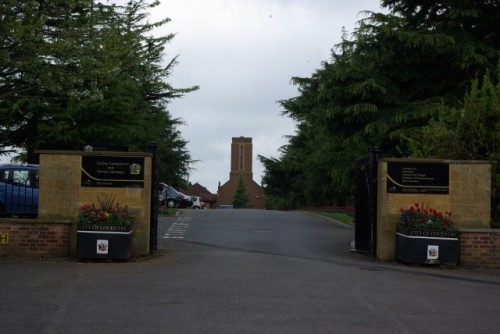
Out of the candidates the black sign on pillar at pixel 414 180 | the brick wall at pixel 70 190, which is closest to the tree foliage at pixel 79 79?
the brick wall at pixel 70 190

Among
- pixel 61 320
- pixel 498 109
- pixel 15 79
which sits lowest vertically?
pixel 61 320

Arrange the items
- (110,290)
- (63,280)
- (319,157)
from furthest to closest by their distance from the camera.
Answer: (319,157) → (63,280) → (110,290)

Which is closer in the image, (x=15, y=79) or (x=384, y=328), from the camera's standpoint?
(x=384, y=328)

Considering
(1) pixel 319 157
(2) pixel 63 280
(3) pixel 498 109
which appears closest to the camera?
(2) pixel 63 280

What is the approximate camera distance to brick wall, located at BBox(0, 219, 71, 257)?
44.3 feet

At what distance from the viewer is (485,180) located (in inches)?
567

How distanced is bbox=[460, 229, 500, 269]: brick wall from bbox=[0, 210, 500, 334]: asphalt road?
1.33ft

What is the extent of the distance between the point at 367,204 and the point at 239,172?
378 ft

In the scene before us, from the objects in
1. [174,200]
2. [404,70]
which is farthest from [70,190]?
[174,200]

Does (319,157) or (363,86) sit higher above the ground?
(363,86)

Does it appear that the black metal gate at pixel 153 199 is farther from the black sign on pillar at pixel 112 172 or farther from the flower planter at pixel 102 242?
the flower planter at pixel 102 242

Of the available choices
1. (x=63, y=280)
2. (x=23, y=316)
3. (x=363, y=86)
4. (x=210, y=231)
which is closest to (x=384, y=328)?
(x=23, y=316)

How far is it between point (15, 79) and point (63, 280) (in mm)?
11966

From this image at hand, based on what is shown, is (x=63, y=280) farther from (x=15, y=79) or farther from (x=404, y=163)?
(x=15, y=79)
